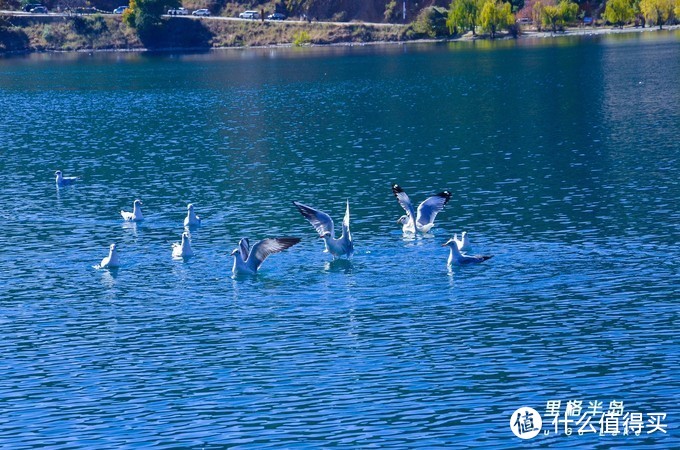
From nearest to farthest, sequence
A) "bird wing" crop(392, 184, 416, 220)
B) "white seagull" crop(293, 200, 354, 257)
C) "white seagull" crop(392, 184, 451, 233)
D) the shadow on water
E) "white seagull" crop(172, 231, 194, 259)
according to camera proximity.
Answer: the shadow on water, "white seagull" crop(293, 200, 354, 257), "white seagull" crop(172, 231, 194, 259), "bird wing" crop(392, 184, 416, 220), "white seagull" crop(392, 184, 451, 233)

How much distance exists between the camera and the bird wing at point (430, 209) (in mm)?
48125

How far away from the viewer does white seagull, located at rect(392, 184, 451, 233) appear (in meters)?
48.1

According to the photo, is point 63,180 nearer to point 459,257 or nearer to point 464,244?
point 464,244

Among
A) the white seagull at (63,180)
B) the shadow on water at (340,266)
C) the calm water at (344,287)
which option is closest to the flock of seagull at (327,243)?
the shadow on water at (340,266)

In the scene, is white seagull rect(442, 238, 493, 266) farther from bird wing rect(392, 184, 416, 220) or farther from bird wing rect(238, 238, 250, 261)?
bird wing rect(238, 238, 250, 261)

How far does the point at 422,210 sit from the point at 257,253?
8526 mm

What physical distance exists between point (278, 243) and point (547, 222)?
503 inches

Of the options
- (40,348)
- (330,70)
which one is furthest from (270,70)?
(40,348)

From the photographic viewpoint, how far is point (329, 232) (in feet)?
145

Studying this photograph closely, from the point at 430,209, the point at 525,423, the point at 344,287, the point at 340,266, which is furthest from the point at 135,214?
the point at 525,423

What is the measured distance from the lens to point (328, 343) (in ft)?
114

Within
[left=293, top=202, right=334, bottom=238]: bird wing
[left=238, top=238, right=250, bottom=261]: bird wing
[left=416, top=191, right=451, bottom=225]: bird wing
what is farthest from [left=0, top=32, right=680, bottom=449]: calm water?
[left=293, top=202, right=334, bottom=238]: bird wing

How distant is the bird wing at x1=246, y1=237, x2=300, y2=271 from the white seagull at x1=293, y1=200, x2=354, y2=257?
1551mm

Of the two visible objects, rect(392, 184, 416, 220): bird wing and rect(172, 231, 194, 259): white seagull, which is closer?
rect(172, 231, 194, 259): white seagull
